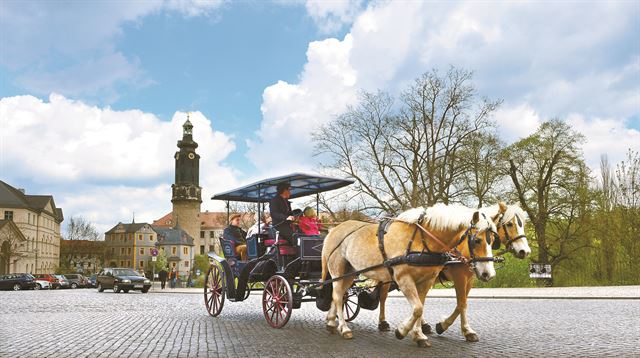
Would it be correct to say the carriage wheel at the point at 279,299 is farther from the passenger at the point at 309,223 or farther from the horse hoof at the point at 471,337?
the horse hoof at the point at 471,337

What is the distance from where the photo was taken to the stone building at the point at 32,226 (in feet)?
270

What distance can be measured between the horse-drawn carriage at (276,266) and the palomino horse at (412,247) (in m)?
1.19

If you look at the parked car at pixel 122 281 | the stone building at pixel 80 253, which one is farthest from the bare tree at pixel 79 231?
the parked car at pixel 122 281

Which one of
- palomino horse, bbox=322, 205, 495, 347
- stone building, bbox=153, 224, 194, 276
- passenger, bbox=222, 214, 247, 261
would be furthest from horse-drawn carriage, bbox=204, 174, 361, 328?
stone building, bbox=153, 224, 194, 276

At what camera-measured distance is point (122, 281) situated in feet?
115

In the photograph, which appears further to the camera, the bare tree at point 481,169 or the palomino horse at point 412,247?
the bare tree at point 481,169

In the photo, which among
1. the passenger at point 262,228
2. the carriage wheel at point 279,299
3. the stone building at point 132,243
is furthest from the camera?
the stone building at point 132,243

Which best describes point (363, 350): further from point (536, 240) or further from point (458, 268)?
point (536, 240)

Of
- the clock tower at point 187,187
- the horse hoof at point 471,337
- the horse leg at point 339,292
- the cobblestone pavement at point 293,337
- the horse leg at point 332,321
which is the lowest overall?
the cobblestone pavement at point 293,337

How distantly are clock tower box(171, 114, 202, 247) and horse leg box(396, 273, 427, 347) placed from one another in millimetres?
112417

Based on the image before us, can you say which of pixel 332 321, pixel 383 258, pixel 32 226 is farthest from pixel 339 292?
pixel 32 226

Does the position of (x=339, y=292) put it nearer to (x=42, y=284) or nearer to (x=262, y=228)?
(x=262, y=228)

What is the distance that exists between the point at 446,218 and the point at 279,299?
147 inches

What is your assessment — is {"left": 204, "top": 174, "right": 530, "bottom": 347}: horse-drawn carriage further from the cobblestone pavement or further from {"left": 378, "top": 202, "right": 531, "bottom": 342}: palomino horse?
the cobblestone pavement
